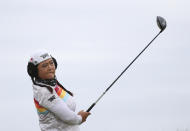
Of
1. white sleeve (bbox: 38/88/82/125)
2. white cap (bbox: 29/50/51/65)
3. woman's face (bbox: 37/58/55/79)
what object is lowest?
white sleeve (bbox: 38/88/82/125)

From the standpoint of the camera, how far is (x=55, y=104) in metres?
5.73

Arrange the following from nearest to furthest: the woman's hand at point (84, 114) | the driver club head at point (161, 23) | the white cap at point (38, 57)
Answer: the white cap at point (38, 57) < the woman's hand at point (84, 114) < the driver club head at point (161, 23)

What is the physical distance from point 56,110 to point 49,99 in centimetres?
20

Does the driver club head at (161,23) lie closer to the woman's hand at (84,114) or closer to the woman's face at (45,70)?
the woman's hand at (84,114)

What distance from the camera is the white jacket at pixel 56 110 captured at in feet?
18.8

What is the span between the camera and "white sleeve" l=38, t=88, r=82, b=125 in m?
5.72

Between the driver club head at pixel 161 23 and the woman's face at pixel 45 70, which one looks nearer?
the woman's face at pixel 45 70

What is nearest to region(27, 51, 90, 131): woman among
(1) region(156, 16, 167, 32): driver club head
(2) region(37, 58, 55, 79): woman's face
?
(2) region(37, 58, 55, 79): woman's face

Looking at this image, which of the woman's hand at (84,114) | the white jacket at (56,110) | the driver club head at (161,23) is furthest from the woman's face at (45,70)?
the driver club head at (161,23)

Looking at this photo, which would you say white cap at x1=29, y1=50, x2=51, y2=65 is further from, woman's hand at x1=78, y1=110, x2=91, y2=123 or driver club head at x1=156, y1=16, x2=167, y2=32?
driver club head at x1=156, y1=16, x2=167, y2=32

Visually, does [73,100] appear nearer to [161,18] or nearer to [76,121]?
[76,121]

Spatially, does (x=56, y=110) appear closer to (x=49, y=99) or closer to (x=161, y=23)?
(x=49, y=99)

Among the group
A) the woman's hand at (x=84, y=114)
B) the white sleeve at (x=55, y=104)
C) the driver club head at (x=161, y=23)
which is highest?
the white sleeve at (x=55, y=104)

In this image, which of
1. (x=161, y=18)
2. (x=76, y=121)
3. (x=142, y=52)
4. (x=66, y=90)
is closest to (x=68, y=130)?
(x=76, y=121)
